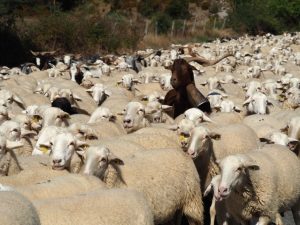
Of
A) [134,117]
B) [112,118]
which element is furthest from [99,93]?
[134,117]

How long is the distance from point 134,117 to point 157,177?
271 centimetres

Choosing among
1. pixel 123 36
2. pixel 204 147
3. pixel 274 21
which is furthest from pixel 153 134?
pixel 274 21

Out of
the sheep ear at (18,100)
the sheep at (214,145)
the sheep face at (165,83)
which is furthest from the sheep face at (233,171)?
the sheep face at (165,83)

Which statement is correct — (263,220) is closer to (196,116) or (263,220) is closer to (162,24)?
(196,116)

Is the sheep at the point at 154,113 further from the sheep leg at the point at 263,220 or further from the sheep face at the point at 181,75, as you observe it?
the sheep leg at the point at 263,220

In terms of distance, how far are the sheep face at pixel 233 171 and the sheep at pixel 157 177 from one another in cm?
62

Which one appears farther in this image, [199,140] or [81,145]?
[199,140]

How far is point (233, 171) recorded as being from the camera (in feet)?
21.8

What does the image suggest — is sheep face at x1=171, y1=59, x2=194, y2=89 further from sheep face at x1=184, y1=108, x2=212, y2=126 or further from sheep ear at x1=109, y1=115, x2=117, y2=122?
sheep face at x1=184, y1=108, x2=212, y2=126

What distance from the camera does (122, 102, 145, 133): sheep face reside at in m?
9.43

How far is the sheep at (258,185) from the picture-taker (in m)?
6.68

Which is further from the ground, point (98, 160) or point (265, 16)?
point (98, 160)

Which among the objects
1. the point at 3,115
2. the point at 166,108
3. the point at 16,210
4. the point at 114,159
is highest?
the point at 16,210

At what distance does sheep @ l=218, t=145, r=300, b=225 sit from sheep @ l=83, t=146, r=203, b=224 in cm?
44
